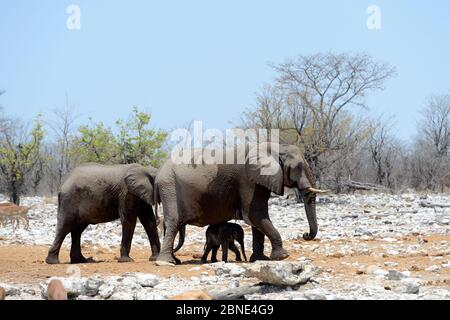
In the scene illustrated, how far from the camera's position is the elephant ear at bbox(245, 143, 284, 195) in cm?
1361

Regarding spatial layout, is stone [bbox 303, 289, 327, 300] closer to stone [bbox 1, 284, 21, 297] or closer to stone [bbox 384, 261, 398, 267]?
stone [bbox 384, 261, 398, 267]

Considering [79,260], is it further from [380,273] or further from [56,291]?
[380,273]

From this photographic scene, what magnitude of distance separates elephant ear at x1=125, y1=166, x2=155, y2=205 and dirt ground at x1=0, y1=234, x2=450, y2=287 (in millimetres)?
1482

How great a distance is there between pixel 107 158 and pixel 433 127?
1251 inches

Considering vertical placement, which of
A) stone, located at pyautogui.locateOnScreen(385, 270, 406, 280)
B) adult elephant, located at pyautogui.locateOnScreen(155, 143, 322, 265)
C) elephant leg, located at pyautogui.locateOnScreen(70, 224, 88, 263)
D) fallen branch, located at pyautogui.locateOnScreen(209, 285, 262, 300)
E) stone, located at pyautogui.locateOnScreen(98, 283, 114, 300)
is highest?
adult elephant, located at pyautogui.locateOnScreen(155, 143, 322, 265)

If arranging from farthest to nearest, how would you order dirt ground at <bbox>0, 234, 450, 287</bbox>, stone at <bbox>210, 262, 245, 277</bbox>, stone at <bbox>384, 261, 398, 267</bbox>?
stone at <bbox>384, 261, 398, 267</bbox>
dirt ground at <bbox>0, 234, 450, 287</bbox>
stone at <bbox>210, 262, 245, 277</bbox>

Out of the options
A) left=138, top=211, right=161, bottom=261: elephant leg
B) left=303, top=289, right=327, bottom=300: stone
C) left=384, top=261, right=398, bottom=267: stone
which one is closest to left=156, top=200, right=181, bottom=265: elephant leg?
left=138, top=211, right=161, bottom=261: elephant leg

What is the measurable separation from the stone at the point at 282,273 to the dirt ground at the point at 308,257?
0.77 meters

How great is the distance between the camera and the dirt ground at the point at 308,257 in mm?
11266

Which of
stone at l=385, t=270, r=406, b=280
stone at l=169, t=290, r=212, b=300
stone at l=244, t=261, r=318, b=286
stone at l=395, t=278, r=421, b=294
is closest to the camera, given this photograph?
stone at l=169, t=290, r=212, b=300

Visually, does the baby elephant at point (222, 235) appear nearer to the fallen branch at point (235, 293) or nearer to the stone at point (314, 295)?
the fallen branch at point (235, 293)
